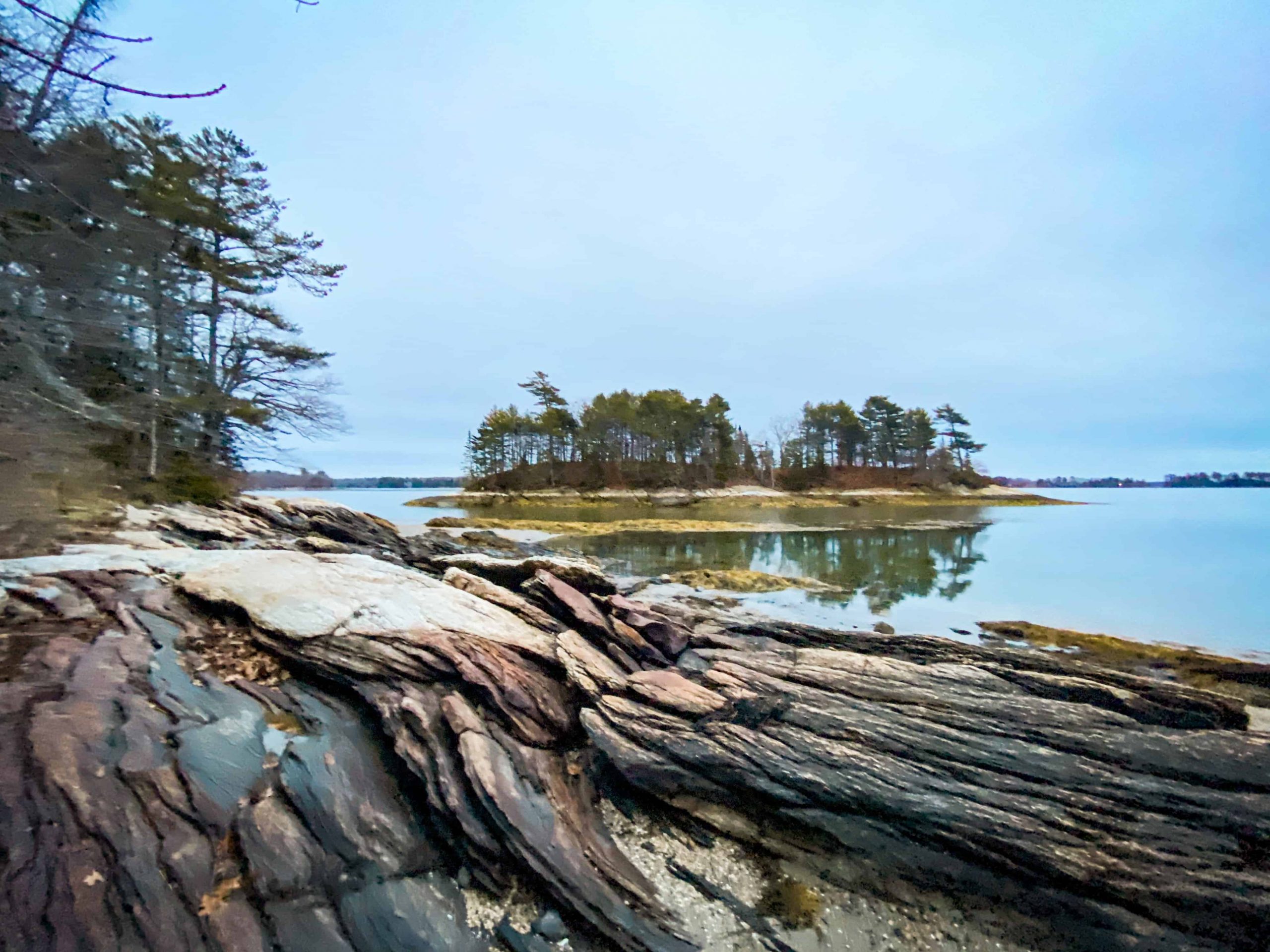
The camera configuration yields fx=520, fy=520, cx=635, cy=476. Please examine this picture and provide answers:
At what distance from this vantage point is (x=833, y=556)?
21.2 meters

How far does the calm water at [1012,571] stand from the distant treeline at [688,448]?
2610 centimetres

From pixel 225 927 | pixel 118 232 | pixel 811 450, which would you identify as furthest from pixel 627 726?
pixel 811 450

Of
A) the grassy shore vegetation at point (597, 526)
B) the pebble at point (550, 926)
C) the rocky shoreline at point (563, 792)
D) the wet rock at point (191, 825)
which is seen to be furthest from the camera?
the grassy shore vegetation at point (597, 526)

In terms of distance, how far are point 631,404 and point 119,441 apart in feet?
188

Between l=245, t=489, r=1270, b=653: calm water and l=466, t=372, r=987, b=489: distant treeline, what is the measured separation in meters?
26.1

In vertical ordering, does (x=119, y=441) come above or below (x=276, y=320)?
below

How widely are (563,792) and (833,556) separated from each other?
1880cm

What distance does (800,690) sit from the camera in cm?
548

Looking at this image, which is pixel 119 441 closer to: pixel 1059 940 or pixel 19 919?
pixel 19 919

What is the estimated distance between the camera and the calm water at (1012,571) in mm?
11672

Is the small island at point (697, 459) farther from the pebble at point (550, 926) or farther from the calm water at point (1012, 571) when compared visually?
the pebble at point (550, 926)

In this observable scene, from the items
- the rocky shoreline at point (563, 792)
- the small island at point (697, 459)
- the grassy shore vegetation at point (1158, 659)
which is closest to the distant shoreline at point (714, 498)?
the small island at point (697, 459)

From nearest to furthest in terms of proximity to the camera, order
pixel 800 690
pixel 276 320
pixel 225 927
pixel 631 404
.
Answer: pixel 225 927, pixel 800 690, pixel 276 320, pixel 631 404

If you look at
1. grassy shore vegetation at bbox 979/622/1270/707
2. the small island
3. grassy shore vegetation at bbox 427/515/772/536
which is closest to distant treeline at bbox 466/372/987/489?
the small island
